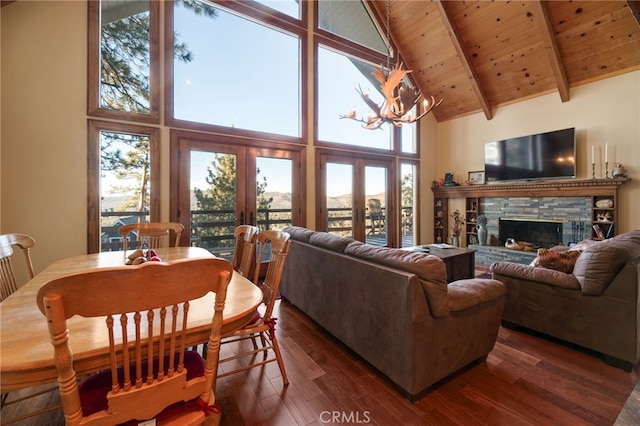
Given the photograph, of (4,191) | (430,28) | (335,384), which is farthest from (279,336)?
(430,28)

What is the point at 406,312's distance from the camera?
61.8 inches

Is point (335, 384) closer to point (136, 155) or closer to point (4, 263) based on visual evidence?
point (4, 263)

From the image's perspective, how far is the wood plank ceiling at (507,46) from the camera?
3879mm

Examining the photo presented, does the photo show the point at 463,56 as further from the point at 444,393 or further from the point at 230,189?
the point at 444,393

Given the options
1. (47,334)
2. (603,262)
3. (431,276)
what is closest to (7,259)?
(47,334)

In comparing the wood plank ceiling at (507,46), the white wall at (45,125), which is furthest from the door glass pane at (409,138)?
the white wall at (45,125)

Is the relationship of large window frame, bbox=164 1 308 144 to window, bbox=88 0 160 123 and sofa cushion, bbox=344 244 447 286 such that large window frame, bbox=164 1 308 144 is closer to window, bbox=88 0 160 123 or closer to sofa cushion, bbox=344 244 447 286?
window, bbox=88 0 160 123

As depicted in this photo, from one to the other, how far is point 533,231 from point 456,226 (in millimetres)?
1308

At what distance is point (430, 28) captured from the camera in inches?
198

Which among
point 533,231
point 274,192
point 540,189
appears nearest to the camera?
point 274,192

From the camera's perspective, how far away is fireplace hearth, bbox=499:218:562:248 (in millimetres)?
4677

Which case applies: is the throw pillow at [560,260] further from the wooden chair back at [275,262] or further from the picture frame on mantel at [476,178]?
the picture frame on mantel at [476,178]

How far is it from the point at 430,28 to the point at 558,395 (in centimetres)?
573

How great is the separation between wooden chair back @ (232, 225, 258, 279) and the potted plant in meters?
4.80
